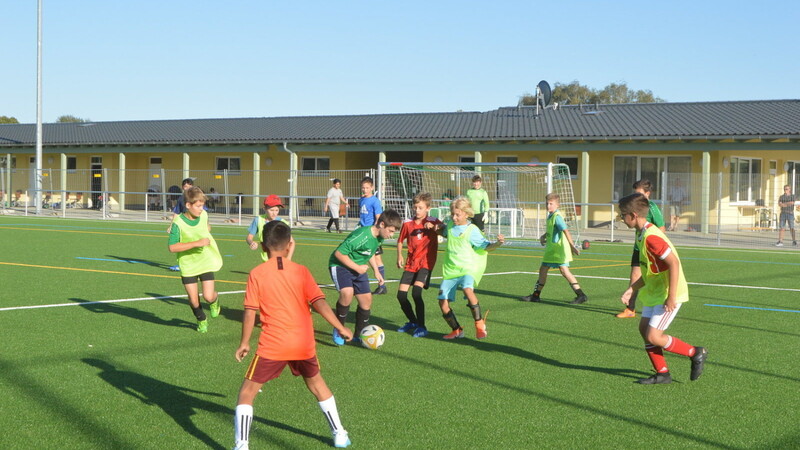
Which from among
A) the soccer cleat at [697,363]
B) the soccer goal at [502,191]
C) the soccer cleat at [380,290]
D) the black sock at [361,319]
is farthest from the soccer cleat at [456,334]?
the soccer goal at [502,191]

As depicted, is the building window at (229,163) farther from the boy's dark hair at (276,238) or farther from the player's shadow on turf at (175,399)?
the boy's dark hair at (276,238)

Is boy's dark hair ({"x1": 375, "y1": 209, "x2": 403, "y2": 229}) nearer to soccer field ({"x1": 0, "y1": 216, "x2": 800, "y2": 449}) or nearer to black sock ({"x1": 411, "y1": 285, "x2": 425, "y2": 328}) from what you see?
black sock ({"x1": 411, "y1": 285, "x2": 425, "y2": 328})

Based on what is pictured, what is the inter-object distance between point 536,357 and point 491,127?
1063 inches

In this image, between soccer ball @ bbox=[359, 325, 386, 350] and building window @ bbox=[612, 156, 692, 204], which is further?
building window @ bbox=[612, 156, 692, 204]

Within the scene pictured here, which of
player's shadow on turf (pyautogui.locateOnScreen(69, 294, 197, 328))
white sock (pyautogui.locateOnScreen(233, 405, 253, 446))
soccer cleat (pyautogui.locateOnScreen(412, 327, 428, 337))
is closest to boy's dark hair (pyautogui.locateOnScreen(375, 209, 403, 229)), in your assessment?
soccer cleat (pyautogui.locateOnScreen(412, 327, 428, 337))

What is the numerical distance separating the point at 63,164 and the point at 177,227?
115 feet

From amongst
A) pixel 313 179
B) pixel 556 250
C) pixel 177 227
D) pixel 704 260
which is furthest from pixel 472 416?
pixel 313 179

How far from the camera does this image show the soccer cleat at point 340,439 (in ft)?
16.7

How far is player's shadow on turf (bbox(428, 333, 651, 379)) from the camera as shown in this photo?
735 centimetres

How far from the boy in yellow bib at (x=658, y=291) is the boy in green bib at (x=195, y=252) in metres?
4.55

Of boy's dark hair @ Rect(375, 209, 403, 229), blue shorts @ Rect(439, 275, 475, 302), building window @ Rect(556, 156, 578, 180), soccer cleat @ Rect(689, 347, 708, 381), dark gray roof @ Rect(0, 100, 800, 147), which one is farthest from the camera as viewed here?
building window @ Rect(556, 156, 578, 180)

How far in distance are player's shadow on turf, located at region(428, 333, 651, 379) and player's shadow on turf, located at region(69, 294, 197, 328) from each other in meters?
2.89

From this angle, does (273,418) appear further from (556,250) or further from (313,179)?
(313,179)

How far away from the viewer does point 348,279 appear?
8617 mm
